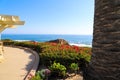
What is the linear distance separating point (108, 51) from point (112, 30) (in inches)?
15.5

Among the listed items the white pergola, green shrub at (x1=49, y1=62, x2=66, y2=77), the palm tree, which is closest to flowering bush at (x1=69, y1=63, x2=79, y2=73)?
green shrub at (x1=49, y1=62, x2=66, y2=77)

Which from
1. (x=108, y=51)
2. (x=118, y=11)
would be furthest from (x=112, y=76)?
(x=118, y=11)

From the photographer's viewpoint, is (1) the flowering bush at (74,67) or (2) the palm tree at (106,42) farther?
(1) the flowering bush at (74,67)

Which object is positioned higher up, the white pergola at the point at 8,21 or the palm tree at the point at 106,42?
the white pergola at the point at 8,21

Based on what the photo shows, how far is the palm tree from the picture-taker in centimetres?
417

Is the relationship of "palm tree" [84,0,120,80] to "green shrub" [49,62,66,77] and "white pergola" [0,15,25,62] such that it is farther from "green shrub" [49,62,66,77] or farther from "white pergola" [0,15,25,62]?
"white pergola" [0,15,25,62]

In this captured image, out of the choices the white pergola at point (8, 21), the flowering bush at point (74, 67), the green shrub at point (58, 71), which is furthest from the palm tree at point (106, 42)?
the white pergola at point (8, 21)

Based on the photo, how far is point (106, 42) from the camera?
14.3 feet

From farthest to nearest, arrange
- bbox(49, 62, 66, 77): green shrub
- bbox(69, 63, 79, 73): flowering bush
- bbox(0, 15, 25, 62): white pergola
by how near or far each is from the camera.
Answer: bbox(0, 15, 25, 62): white pergola < bbox(69, 63, 79, 73): flowering bush < bbox(49, 62, 66, 77): green shrub

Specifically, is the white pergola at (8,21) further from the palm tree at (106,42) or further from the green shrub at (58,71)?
the palm tree at (106,42)

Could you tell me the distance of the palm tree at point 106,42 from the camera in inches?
164

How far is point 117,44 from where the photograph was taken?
13.5 ft

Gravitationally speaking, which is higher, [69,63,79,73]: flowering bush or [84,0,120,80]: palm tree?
[84,0,120,80]: palm tree

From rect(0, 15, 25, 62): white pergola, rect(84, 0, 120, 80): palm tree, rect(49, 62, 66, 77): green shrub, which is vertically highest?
rect(0, 15, 25, 62): white pergola
